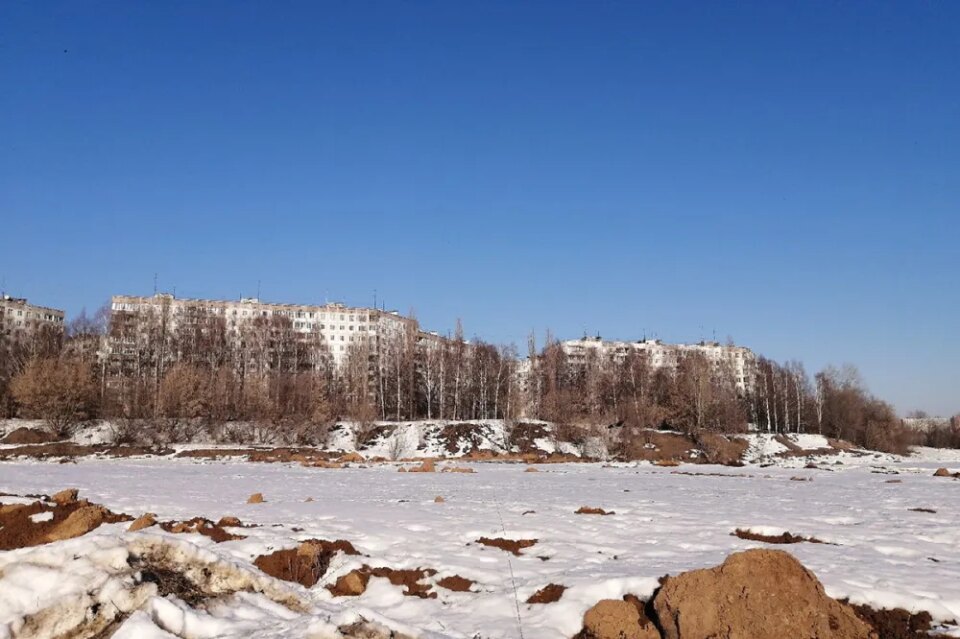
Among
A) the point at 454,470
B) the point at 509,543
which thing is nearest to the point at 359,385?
the point at 454,470

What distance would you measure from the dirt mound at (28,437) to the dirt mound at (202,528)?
50712 millimetres

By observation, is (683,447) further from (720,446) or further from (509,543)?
(509,543)

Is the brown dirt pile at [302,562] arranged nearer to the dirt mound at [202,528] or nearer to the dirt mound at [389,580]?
the dirt mound at [389,580]

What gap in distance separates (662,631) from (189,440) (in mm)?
59653

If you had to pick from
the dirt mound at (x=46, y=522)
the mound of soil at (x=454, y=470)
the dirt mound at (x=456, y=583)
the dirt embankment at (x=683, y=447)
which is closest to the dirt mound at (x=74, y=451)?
the mound of soil at (x=454, y=470)

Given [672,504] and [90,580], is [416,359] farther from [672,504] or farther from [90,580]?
[90,580]

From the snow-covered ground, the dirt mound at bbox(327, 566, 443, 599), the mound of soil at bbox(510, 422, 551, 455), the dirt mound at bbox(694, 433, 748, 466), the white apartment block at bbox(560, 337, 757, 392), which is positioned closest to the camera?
the snow-covered ground

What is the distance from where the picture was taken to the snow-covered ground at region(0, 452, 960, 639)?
865cm

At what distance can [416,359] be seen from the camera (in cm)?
9006

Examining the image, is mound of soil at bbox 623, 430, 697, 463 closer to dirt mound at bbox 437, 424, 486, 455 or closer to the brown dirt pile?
dirt mound at bbox 437, 424, 486, 455

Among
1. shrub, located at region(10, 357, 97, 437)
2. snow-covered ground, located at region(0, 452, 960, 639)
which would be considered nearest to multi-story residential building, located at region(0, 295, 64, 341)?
shrub, located at region(10, 357, 97, 437)

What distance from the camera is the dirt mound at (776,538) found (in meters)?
12.7

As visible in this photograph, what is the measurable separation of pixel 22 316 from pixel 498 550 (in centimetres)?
12981

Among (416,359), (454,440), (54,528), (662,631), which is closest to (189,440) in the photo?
(454,440)
